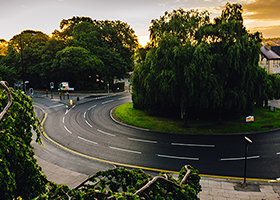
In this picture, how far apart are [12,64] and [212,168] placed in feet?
196

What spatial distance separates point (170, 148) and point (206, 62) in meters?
8.66

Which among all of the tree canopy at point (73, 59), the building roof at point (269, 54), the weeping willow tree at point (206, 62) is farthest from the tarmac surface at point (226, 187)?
the building roof at point (269, 54)

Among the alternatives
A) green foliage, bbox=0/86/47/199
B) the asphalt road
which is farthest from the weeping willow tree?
green foliage, bbox=0/86/47/199

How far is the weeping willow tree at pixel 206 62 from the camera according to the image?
19797 mm

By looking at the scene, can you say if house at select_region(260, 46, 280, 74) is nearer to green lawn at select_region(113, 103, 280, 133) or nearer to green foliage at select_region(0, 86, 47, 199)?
green lawn at select_region(113, 103, 280, 133)

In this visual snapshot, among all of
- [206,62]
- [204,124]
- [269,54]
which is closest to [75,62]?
[204,124]

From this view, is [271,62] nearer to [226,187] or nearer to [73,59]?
[73,59]

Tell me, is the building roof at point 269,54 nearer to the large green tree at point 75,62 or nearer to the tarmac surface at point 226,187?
the large green tree at point 75,62

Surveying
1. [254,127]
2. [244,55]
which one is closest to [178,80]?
[244,55]

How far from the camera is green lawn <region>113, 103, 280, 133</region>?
22.3 metres

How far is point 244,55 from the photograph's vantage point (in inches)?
794

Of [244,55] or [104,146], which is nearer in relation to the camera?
[104,146]

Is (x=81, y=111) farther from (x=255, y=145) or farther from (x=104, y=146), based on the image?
(x=255, y=145)

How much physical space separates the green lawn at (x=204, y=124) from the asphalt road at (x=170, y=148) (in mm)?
1232
